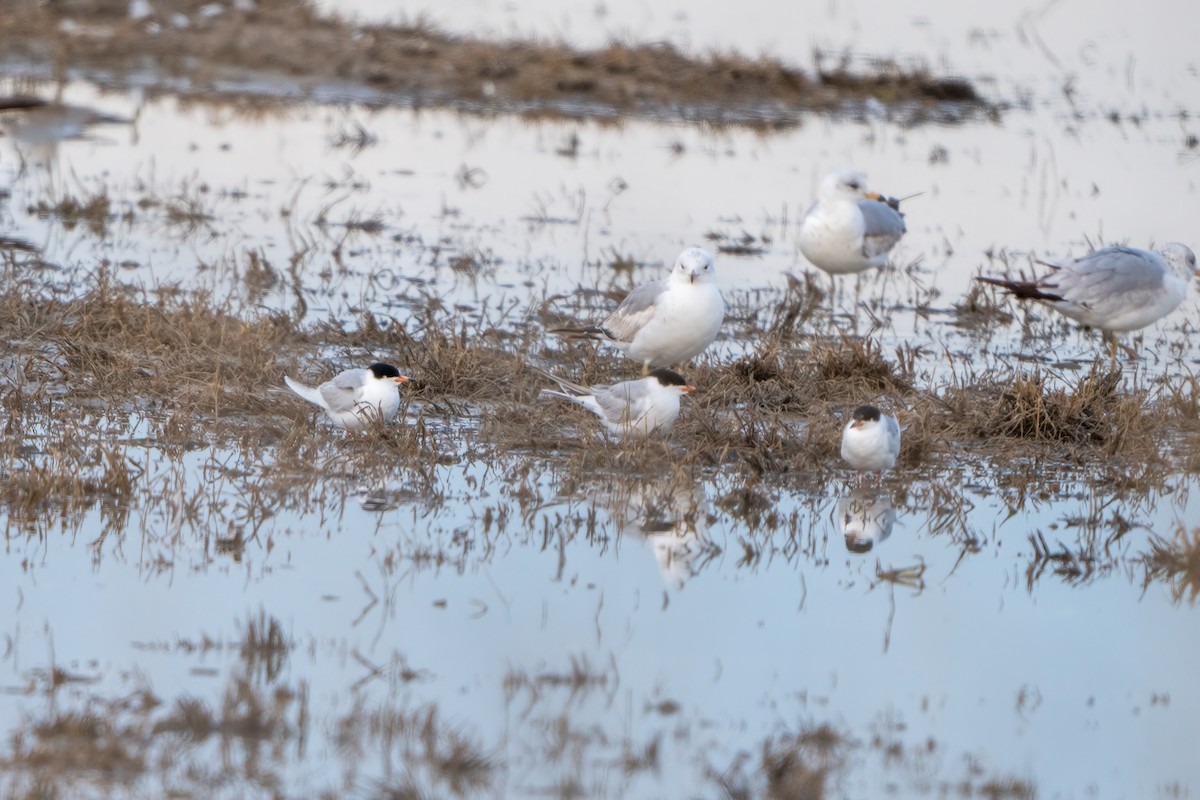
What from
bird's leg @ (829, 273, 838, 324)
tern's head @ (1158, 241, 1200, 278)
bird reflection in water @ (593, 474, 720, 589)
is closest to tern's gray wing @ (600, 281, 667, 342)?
bird reflection in water @ (593, 474, 720, 589)

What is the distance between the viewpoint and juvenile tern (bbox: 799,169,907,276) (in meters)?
11.3

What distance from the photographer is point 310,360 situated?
29.0 feet

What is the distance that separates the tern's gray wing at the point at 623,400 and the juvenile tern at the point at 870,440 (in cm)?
99

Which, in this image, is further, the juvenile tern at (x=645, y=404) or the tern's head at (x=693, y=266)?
the tern's head at (x=693, y=266)

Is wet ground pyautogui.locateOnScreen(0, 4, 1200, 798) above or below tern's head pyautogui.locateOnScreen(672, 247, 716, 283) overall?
below

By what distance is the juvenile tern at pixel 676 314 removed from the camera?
27.1ft

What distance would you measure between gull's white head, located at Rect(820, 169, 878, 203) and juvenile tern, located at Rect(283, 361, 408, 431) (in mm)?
4971

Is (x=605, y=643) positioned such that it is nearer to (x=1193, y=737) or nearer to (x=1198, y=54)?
(x=1193, y=737)

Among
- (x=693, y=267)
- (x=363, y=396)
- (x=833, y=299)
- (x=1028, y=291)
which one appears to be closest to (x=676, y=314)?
(x=693, y=267)

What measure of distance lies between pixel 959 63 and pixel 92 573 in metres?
19.9

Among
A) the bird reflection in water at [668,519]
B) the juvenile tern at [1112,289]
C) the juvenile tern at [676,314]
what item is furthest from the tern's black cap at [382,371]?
Result: the juvenile tern at [1112,289]

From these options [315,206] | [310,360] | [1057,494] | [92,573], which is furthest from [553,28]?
[92,573]

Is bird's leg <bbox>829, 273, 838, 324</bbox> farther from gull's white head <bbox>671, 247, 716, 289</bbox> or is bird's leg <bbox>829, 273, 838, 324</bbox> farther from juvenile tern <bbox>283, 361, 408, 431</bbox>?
juvenile tern <bbox>283, 361, 408, 431</bbox>

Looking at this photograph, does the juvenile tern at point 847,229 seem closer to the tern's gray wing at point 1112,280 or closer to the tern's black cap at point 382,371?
the tern's gray wing at point 1112,280
